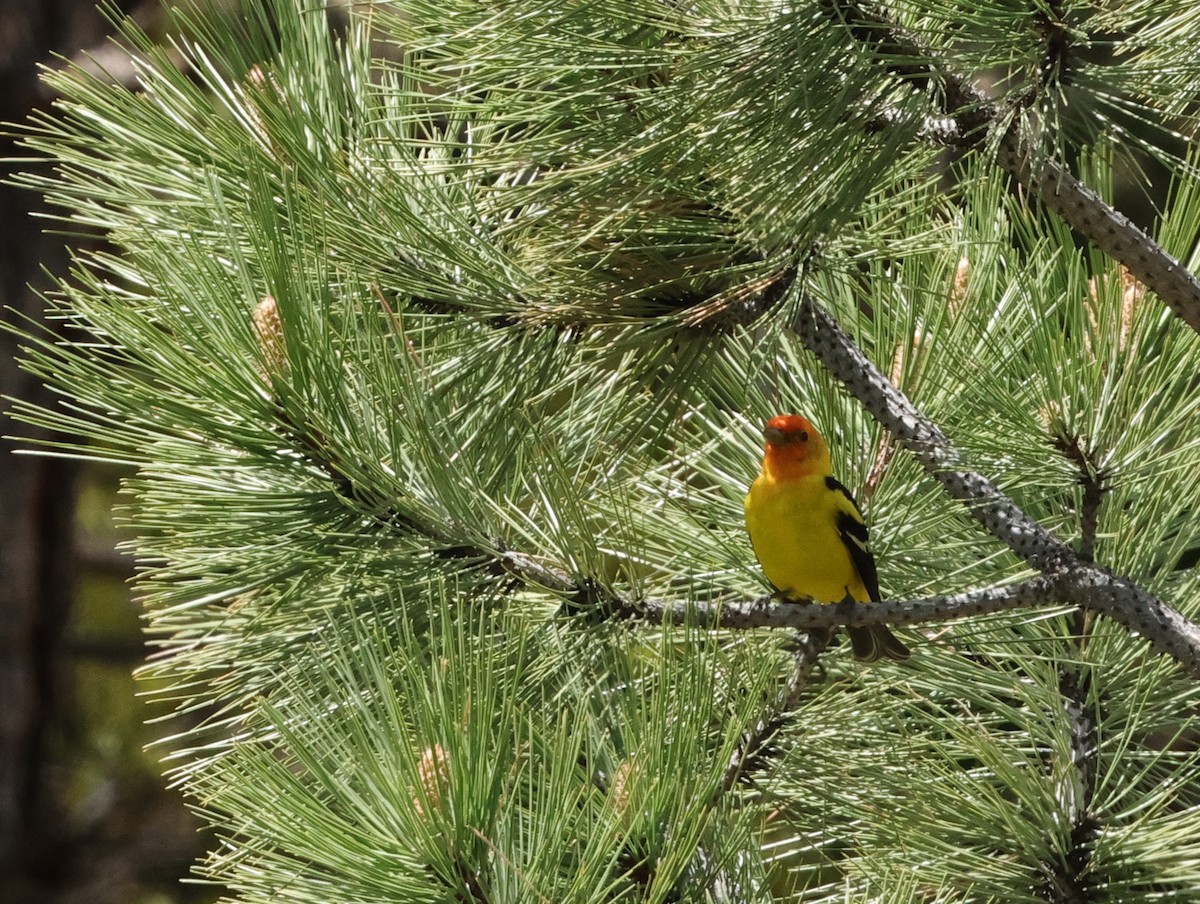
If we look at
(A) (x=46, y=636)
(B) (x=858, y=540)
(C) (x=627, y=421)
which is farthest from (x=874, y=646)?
(A) (x=46, y=636)

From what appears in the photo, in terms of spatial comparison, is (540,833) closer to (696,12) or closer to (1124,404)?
(696,12)

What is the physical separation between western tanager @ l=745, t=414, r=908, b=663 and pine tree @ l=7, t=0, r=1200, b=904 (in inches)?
1.7

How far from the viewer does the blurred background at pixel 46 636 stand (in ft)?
12.7

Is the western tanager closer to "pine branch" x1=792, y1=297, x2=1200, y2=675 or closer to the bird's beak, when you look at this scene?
the bird's beak

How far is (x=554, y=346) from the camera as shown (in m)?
1.43

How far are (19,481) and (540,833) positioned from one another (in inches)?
139

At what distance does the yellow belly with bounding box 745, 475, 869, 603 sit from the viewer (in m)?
1.70

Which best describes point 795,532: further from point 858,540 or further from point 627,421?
point 627,421

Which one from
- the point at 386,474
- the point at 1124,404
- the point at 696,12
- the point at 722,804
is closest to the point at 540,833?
the point at 722,804

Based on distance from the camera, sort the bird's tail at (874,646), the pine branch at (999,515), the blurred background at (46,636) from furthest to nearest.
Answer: the blurred background at (46,636) < the bird's tail at (874,646) < the pine branch at (999,515)

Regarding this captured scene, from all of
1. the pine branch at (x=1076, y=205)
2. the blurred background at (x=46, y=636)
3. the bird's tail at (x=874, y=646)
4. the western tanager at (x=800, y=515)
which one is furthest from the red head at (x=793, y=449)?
the blurred background at (x=46, y=636)

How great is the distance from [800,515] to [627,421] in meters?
0.31

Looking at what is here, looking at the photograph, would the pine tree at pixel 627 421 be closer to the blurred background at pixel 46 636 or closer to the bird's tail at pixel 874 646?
the bird's tail at pixel 874 646

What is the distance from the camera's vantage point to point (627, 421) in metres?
1.56
